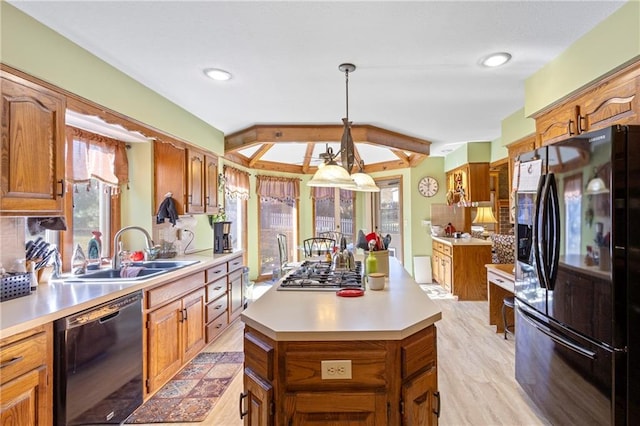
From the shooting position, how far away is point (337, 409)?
1.41 m

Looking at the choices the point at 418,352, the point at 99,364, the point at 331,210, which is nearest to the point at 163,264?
Answer: the point at 99,364

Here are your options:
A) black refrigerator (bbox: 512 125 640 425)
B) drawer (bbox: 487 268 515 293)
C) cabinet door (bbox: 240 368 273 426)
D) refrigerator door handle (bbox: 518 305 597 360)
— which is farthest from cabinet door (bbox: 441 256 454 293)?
cabinet door (bbox: 240 368 273 426)

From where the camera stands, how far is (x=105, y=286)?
2203 millimetres

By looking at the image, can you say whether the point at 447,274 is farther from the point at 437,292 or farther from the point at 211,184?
the point at 211,184

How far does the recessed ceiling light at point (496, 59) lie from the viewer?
232 centimetres

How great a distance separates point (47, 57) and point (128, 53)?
454 millimetres

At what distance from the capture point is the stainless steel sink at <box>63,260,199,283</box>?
241cm

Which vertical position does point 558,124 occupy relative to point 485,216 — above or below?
above

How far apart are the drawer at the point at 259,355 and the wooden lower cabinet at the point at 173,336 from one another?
124 cm

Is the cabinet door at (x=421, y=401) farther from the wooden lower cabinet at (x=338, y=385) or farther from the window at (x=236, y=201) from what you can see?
the window at (x=236, y=201)

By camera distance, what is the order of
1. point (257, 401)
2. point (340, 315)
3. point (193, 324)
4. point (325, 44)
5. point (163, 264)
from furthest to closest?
point (163, 264) → point (193, 324) → point (325, 44) → point (340, 315) → point (257, 401)

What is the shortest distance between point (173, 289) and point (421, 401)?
206 centimetres

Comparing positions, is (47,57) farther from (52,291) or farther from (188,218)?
(188,218)

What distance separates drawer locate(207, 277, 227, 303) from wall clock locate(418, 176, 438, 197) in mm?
4249
